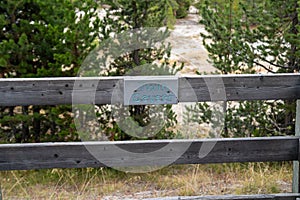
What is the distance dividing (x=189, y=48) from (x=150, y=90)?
10.1m

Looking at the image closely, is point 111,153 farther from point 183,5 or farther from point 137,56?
point 183,5

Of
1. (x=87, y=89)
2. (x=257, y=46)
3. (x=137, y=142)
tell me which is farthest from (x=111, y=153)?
(x=257, y=46)

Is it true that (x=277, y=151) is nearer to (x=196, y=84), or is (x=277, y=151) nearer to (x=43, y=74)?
(x=196, y=84)

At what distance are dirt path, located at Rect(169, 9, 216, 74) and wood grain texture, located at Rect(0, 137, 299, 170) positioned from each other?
16.7ft

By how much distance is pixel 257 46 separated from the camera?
5.76 m

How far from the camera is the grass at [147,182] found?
4402 mm

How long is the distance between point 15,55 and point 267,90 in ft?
10.4

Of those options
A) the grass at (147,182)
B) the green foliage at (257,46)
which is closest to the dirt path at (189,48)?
the green foliage at (257,46)

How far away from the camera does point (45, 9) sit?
5.34m

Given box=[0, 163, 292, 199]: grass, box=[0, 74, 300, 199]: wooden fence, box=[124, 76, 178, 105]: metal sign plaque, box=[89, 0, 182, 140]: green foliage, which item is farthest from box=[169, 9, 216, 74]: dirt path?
box=[124, 76, 178, 105]: metal sign plaque

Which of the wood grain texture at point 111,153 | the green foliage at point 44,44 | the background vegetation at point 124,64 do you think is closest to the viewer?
the wood grain texture at point 111,153

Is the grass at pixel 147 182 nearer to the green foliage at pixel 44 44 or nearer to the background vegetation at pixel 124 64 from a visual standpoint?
the background vegetation at pixel 124 64

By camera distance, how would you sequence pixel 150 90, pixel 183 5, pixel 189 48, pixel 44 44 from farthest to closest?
A: pixel 183 5 → pixel 189 48 → pixel 44 44 → pixel 150 90

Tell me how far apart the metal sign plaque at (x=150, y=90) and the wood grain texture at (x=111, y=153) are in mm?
302
